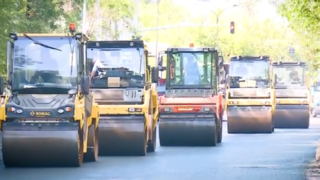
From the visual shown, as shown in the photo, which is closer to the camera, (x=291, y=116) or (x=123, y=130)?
(x=123, y=130)

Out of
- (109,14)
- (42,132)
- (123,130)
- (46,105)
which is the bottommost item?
(123,130)

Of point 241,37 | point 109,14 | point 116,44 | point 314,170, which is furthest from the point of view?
point 241,37

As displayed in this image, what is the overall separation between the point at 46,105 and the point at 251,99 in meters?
15.2

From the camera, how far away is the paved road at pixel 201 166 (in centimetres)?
1717

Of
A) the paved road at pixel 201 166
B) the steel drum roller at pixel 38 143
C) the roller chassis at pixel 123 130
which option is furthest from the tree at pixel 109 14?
the steel drum roller at pixel 38 143

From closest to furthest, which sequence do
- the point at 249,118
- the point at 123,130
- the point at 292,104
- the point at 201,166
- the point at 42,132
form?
the point at 42,132, the point at 201,166, the point at 123,130, the point at 249,118, the point at 292,104

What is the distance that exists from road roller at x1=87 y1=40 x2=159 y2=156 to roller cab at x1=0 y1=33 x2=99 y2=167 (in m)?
1.33

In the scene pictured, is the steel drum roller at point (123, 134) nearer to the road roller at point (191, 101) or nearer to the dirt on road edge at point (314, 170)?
the road roller at point (191, 101)

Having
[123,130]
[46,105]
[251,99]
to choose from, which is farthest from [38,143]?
[251,99]

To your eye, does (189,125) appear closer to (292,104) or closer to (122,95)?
(122,95)

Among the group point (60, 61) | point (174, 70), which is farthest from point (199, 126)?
point (60, 61)

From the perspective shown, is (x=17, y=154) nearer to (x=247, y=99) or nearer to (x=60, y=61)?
(x=60, y=61)

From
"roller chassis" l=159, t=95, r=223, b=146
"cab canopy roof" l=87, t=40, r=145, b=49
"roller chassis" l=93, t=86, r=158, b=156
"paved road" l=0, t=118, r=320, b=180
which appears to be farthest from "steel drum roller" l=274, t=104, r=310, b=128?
"roller chassis" l=93, t=86, r=158, b=156

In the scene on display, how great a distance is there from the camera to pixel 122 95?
72.9 ft
